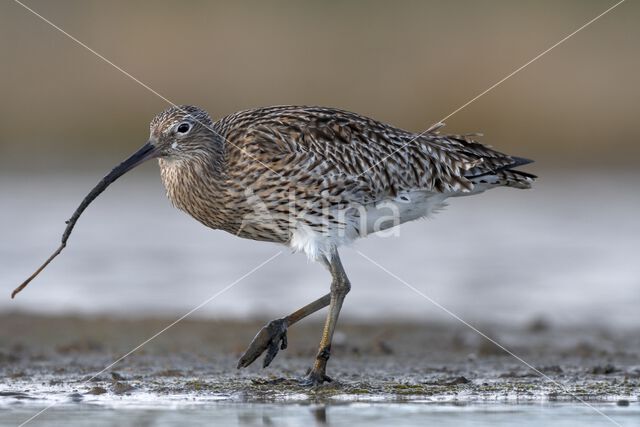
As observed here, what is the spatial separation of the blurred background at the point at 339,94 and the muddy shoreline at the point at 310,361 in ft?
13.5

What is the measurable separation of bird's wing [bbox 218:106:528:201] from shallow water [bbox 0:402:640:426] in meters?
2.00

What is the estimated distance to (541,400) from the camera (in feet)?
26.5

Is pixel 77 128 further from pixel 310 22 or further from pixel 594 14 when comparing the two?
pixel 594 14

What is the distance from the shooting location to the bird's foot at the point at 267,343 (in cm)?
888

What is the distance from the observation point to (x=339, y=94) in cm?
2434

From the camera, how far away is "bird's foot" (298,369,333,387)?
8609 mm

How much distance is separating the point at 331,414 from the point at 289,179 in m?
2.10

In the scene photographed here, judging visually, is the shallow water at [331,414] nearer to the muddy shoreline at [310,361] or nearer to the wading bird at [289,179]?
the muddy shoreline at [310,361]

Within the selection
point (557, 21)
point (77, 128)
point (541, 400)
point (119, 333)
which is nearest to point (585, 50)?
point (557, 21)

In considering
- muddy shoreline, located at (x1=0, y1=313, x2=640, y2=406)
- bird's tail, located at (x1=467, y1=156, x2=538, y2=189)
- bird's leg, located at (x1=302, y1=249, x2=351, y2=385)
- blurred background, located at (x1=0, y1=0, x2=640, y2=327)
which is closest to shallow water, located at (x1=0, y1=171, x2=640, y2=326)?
blurred background, located at (x1=0, y1=0, x2=640, y2=327)

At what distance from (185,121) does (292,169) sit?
2.95ft

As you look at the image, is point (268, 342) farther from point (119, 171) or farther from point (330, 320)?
point (119, 171)

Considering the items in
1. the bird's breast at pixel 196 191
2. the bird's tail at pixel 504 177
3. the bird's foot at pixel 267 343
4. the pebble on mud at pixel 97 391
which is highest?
the bird's tail at pixel 504 177

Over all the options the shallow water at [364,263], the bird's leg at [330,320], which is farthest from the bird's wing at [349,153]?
the shallow water at [364,263]
